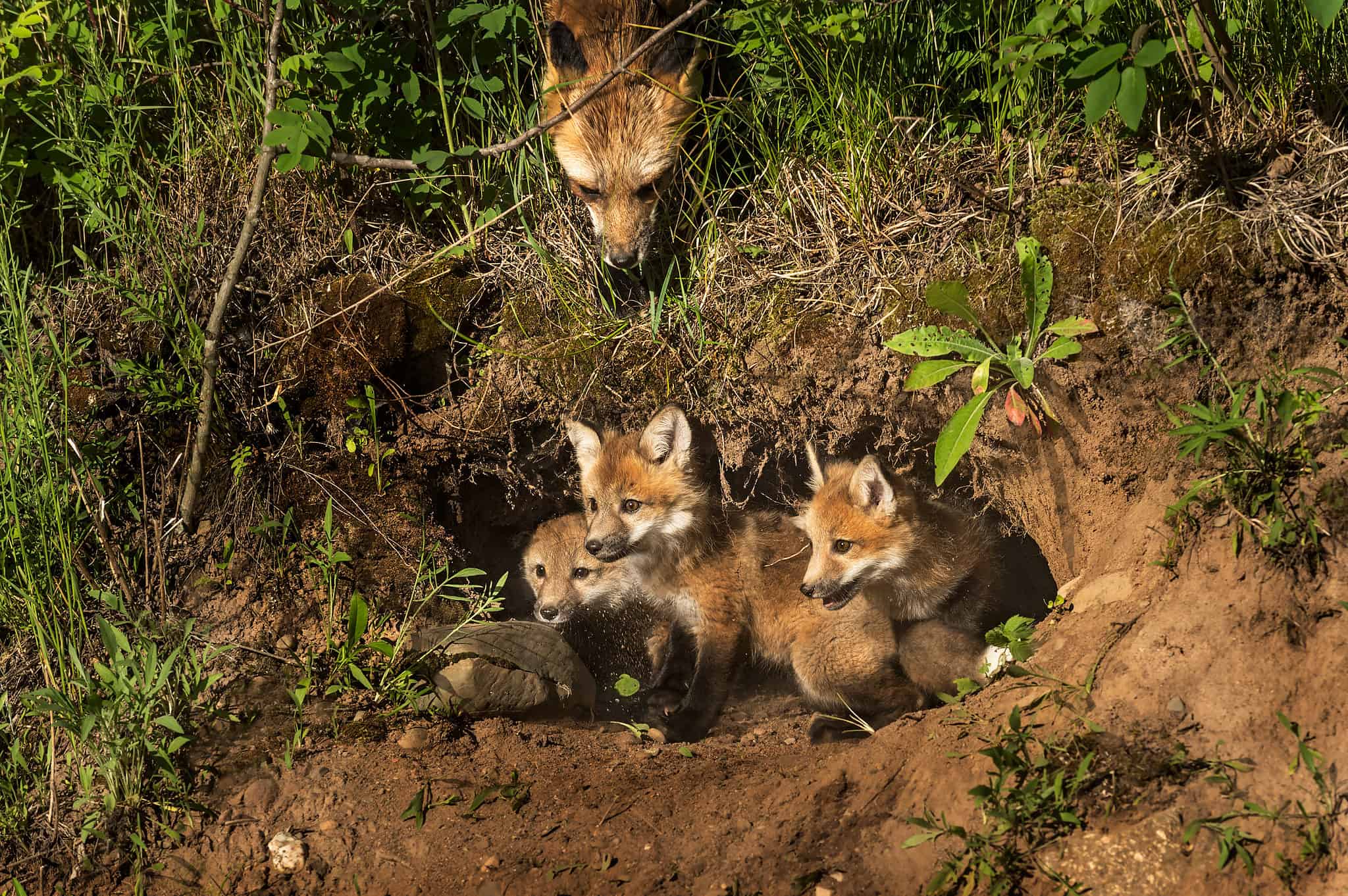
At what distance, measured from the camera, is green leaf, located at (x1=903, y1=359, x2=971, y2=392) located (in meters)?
2.89

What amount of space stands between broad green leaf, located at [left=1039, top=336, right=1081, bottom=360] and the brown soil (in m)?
0.14

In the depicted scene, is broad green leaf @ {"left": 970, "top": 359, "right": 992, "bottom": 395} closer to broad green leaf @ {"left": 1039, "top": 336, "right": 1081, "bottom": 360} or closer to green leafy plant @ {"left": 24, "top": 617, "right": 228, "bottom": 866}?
broad green leaf @ {"left": 1039, "top": 336, "right": 1081, "bottom": 360}

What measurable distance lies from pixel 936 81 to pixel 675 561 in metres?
2.16

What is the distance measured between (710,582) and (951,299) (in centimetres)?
166

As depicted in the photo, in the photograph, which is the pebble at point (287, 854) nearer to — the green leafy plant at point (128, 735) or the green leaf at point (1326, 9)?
the green leafy plant at point (128, 735)

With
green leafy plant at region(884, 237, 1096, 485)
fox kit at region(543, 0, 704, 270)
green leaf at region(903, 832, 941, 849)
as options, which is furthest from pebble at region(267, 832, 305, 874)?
green leafy plant at region(884, 237, 1096, 485)

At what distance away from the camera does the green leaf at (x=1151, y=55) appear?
251cm

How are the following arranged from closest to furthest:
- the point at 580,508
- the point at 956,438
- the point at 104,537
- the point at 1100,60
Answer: the point at 1100,60, the point at 956,438, the point at 104,537, the point at 580,508

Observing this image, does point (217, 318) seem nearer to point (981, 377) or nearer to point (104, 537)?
point (104, 537)

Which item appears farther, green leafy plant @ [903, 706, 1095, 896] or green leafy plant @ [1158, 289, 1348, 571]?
green leafy plant @ [1158, 289, 1348, 571]

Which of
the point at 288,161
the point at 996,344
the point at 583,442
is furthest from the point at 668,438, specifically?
the point at 288,161

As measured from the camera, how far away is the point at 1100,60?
8.34 ft

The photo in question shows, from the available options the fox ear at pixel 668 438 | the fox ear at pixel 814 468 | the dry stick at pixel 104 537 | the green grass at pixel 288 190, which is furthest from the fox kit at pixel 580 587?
the dry stick at pixel 104 537

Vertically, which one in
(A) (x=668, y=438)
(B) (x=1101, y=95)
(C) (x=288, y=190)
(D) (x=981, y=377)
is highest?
(B) (x=1101, y=95)
